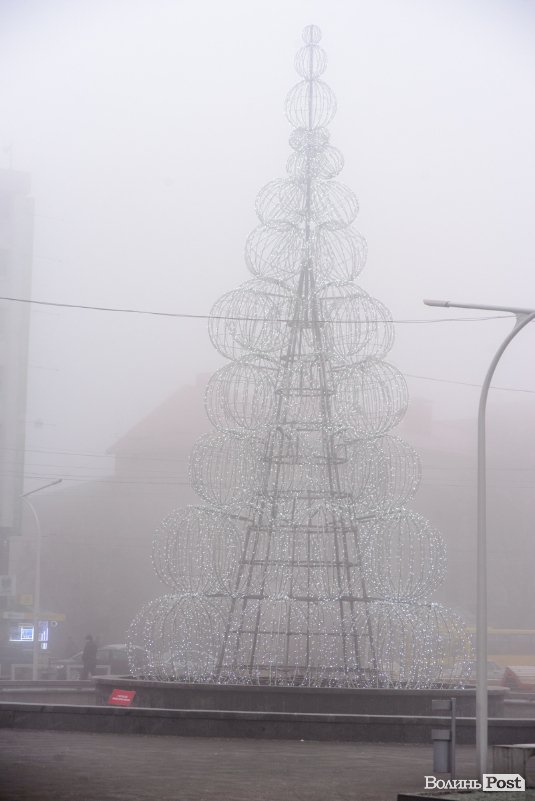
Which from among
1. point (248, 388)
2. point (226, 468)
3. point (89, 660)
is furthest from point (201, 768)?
point (89, 660)

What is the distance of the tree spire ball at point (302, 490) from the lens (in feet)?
60.4

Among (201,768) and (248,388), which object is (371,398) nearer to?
(248,388)

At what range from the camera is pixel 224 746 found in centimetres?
1524

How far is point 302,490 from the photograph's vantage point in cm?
1881

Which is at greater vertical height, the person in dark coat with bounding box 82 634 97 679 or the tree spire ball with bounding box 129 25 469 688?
the tree spire ball with bounding box 129 25 469 688

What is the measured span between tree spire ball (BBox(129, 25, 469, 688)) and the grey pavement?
2.48 meters

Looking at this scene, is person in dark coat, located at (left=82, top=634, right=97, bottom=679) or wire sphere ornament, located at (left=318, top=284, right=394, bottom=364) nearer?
wire sphere ornament, located at (left=318, top=284, right=394, bottom=364)

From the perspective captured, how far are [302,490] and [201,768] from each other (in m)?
6.81

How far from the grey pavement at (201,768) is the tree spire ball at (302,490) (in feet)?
8.13

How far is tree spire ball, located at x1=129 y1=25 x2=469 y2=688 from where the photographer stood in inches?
→ 725

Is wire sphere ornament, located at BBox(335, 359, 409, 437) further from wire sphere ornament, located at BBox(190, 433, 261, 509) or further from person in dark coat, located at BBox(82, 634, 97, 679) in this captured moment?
person in dark coat, located at BBox(82, 634, 97, 679)

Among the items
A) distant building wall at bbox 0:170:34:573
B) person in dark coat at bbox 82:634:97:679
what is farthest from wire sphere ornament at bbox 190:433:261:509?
distant building wall at bbox 0:170:34:573

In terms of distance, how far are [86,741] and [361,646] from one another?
5778 mm

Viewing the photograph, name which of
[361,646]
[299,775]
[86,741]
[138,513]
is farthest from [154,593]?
[299,775]
